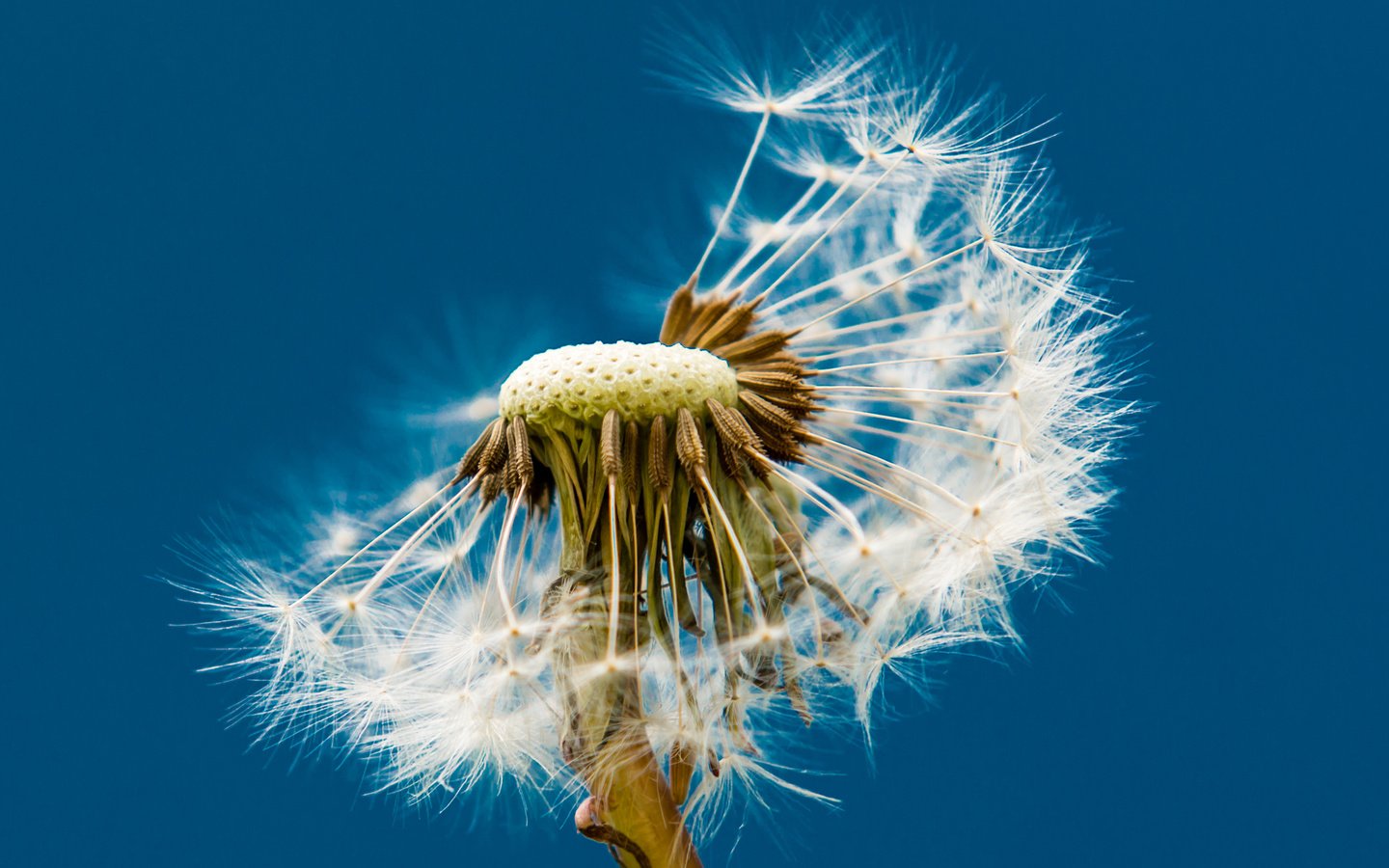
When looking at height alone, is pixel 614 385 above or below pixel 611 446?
above

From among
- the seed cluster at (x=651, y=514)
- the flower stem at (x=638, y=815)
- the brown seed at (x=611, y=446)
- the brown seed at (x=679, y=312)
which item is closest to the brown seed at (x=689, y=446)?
the seed cluster at (x=651, y=514)

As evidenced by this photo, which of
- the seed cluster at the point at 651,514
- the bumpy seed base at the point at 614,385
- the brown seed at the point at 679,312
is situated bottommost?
the seed cluster at the point at 651,514

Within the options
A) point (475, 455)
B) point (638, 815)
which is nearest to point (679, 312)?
point (475, 455)

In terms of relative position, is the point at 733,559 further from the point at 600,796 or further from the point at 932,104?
the point at 932,104

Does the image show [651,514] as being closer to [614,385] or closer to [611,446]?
[611,446]

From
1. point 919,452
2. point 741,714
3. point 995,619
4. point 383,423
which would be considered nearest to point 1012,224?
point 919,452

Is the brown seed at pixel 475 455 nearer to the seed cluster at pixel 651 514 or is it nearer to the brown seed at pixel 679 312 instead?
the seed cluster at pixel 651 514

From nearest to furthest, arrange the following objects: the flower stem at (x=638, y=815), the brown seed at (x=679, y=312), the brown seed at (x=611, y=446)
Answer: the brown seed at (x=611, y=446), the flower stem at (x=638, y=815), the brown seed at (x=679, y=312)
